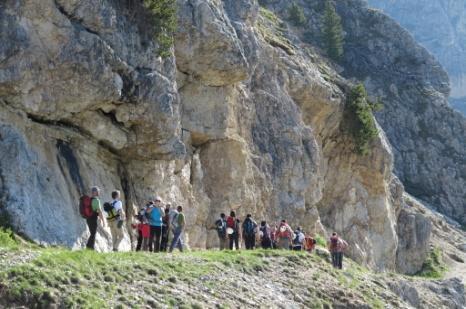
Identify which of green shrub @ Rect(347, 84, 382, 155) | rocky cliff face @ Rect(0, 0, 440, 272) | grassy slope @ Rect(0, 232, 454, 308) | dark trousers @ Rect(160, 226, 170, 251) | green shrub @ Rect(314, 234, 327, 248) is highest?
green shrub @ Rect(347, 84, 382, 155)

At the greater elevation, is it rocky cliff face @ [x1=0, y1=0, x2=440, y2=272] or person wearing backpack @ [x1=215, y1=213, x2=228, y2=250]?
rocky cliff face @ [x1=0, y1=0, x2=440, y2=272]

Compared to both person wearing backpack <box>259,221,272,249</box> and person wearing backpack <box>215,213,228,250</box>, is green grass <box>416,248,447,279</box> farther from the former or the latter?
person wearing backpack <box>215,213,228,250</box>

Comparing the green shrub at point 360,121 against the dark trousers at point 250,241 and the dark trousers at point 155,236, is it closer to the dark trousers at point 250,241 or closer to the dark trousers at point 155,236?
the dark trousers at point 250,241

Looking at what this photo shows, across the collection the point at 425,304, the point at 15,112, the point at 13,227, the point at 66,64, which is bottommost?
the point at 425,304

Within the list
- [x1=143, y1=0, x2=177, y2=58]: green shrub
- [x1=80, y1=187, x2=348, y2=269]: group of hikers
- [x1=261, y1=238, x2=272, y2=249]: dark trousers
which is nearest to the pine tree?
[x1=80, y1=187, x2=348, y2=269]: group of hikers

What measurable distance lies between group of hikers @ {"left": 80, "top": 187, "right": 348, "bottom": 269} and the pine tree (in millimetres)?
58336

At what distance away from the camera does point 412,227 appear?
222 ft

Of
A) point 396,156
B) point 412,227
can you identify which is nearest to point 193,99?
point 412,227

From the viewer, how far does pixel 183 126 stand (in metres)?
38.8

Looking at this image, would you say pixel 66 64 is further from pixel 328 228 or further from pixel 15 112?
pixel 328 228

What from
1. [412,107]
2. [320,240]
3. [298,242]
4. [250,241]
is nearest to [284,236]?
[298,242]

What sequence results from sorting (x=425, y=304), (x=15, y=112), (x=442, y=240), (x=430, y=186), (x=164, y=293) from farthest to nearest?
(x=430, y=186)
(x=442, y=240)
(x=425, y=304)
(x=15, y=112)
(x=164, y=293)

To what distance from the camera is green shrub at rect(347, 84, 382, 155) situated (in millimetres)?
58000

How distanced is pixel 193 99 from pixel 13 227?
58.4ft
